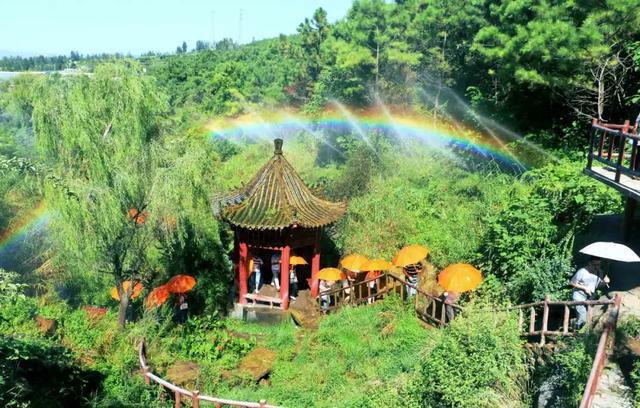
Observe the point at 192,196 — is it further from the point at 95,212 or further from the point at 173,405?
the point at 173,405

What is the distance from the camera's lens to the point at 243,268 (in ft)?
46.3

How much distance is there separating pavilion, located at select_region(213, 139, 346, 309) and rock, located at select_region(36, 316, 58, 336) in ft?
14.7

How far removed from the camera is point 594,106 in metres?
→ 18.0

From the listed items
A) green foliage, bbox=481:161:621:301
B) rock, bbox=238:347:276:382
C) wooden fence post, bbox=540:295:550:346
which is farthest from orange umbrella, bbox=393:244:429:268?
wooden fence post, bbox=540:295:550:346

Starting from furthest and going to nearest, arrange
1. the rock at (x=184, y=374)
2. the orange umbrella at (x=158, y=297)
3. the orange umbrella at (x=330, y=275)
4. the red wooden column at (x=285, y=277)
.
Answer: the red wooden column at (x=285, y=277)
the orange umbrella at (x=330, y=275)
the orange umbrella at (x=158, y=297)
the rock at (x=184, y=374)

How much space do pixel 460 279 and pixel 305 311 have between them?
4.39 metres

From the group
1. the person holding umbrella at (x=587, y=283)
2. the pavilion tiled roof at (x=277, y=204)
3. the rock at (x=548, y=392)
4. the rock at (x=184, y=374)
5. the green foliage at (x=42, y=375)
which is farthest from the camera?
the pavilion tiled roof at (x=277, y=204)

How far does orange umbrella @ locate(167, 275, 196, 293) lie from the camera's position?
42.1ft

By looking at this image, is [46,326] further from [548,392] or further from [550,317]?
[550,317]

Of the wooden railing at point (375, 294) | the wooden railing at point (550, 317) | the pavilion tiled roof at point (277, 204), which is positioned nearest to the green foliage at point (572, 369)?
the wooden railing at point (550, 317)

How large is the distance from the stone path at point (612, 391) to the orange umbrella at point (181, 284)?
940 centimetres

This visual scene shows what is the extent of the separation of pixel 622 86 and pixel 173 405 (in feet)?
52.5

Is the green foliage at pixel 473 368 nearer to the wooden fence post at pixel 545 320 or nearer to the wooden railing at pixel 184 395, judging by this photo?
the wooden fence post at pixel 545 320

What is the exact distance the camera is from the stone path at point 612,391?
598 centimetres
